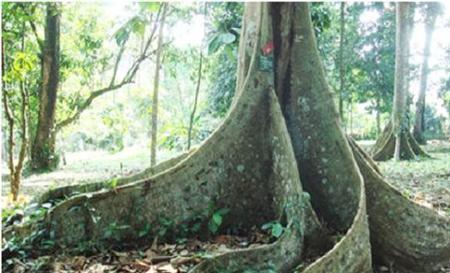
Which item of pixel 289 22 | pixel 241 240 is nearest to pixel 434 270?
pixel 241 240

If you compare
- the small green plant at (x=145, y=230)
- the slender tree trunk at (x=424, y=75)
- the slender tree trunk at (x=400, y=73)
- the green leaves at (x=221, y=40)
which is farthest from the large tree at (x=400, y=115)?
the small green plant at (x=145, y=230)

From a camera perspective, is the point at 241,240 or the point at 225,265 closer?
the point at 225,265

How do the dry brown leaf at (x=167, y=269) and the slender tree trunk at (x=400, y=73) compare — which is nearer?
the dry brown leaf at (x=167, y=269)

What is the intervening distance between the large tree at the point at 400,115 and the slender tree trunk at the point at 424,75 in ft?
19.4

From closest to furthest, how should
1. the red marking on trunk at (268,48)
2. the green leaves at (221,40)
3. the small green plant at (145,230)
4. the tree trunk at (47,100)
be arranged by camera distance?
the small green plant at (145,230) → the red marking on trunk at (268,48) → the green leaves at (221,40) → the tree trunk at (47,100)

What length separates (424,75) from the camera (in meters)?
20.4

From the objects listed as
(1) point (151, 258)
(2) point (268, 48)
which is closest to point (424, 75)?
(2) point (268, 48)

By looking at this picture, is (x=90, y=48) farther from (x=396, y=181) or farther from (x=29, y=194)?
(x=396, y=181)

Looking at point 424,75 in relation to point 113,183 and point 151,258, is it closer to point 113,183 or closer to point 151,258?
point 113,183

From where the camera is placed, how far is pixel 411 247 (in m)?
4.37

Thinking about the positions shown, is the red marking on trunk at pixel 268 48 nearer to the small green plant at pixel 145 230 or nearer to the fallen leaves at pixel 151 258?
the fallen leaves at pixel 151 258

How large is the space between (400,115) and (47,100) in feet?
30.6

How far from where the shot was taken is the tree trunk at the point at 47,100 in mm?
14305

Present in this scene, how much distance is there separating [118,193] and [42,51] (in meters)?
11.4
